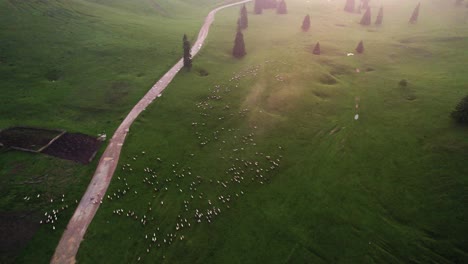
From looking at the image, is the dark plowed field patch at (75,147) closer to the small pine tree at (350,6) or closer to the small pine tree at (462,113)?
the small pine tree at (462,113)

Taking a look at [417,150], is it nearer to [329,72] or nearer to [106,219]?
[329,72]

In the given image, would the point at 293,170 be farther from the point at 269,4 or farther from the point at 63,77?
the point at 269,4

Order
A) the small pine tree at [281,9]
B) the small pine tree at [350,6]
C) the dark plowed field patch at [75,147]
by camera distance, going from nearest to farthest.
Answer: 1. the dark plowed field patch at [75,147]
2. the small pine tree at [281,9]
3. the small pine tree at [350,6]

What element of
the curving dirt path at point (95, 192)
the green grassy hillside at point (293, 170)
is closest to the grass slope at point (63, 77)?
the curving dirt path at point (95, 192)

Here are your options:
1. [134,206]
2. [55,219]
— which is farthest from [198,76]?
[55,219]

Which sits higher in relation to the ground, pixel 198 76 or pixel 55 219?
pixel 198 76

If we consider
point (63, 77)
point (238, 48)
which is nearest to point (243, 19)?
point (238, 48)

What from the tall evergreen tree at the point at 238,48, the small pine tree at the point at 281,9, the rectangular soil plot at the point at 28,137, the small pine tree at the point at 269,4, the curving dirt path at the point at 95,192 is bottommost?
the curving dirt path at the point at 95,192
